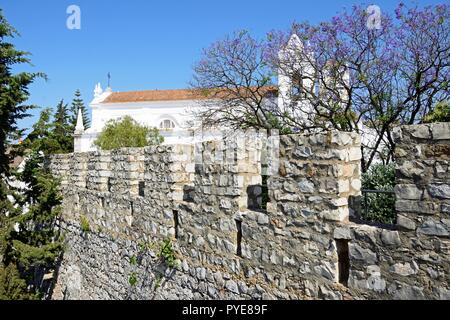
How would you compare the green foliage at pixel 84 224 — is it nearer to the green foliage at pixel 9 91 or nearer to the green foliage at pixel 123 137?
the green foliage at pixel 9 91

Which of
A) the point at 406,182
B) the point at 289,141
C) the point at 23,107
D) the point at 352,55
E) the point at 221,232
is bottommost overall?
the point at 221,232

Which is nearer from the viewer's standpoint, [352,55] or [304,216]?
[304,216]

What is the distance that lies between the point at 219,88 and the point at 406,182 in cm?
1492

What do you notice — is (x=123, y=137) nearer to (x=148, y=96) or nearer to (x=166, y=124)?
(x=166, y=124)

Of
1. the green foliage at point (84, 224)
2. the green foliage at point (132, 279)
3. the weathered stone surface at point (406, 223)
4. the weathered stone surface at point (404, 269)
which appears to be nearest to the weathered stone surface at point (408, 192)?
the weathered stone surface at point (406, 223)

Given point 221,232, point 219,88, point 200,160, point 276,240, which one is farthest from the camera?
point 219,88

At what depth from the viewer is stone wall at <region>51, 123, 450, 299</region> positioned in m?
3.31

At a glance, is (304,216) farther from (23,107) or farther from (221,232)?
(23,107)

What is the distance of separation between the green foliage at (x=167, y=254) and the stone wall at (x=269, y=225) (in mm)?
74

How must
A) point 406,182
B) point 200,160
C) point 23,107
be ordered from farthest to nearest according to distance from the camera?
point 23,107
point 200,160
point 406,182

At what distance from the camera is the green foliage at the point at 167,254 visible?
6.39 m

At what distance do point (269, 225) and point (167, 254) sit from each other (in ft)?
7.89
